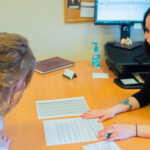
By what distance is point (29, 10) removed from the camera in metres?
1.64

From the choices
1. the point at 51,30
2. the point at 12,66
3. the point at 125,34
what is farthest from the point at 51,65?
the point at 12,66

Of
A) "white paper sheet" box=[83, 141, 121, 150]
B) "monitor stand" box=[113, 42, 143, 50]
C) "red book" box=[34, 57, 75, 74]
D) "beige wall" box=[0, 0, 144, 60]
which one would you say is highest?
"beige wall" box=[0, 0, 144, 60]

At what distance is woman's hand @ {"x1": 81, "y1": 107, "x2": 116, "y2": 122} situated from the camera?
1.03 m

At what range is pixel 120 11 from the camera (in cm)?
167

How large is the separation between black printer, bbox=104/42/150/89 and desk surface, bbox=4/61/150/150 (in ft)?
0.17

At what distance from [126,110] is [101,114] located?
0.15 meters

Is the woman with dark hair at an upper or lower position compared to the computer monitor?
lower

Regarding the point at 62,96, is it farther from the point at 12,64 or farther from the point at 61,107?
the point at 12,64

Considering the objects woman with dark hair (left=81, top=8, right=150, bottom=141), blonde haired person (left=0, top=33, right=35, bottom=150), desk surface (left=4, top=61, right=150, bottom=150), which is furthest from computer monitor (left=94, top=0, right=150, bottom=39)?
blonde haired person (left=0, top=33, right=35, bottom=150)

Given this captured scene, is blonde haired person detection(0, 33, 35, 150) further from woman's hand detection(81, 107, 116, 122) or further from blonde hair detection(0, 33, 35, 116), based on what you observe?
woman's hand detection(81, 107, 116, 122)

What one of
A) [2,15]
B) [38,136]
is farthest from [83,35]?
[38,136]

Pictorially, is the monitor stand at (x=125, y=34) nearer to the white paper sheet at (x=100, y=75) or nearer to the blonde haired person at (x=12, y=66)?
the white paper sheet at (x=100, y=75)

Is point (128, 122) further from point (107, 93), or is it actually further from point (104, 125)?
point (107, 93)

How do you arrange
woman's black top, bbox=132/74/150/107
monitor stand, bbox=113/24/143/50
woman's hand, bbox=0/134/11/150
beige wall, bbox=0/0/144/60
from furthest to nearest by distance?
1. monitor stand, bbox=113/24/143/50
2. beige wall, bbox=0/0/144/60
3. woman's black top, bbox=132/74/150/107
4. woman's hand, bbox=0/134/11/150
